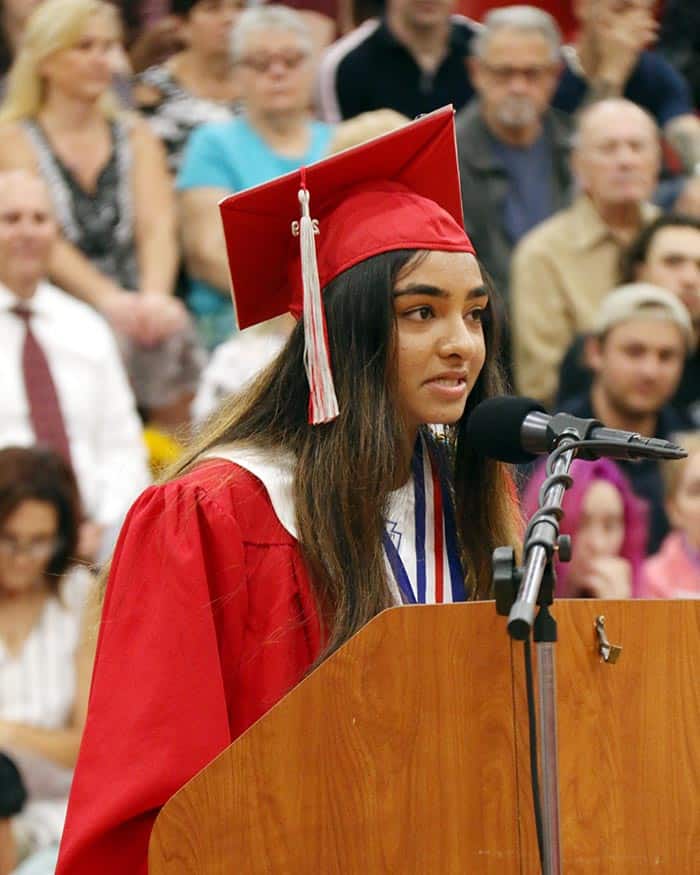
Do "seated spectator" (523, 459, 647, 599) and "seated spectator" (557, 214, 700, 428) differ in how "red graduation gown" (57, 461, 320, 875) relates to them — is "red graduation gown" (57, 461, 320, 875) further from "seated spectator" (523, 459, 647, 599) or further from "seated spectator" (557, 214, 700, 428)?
"seated spectator" (557, 214, 700, 428)

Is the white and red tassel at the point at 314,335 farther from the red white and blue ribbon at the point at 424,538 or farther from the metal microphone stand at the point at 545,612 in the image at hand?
the metal microphone stand at the point at 545,612

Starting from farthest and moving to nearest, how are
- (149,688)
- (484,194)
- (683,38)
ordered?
(683,38) < (484,194) < (149,688)

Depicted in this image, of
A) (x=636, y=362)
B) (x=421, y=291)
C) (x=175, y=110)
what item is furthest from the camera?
(x=175, y=110)

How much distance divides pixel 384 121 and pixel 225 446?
2.86 m

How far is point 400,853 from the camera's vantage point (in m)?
2.45

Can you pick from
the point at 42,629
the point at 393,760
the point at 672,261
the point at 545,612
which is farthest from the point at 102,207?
the point at 545,612

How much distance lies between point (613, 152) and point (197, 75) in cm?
155

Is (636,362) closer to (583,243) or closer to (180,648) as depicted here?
(583,243)

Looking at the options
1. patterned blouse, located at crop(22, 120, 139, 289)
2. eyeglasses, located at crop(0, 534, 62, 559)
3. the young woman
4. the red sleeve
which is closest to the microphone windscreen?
the young woman

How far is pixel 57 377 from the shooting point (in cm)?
562

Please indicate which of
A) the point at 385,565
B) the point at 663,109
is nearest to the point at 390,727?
the point at 385,565

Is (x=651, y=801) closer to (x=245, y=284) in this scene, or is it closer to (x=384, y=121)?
(x=245, y=284)

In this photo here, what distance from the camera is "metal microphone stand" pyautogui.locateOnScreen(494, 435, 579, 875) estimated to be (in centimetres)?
220

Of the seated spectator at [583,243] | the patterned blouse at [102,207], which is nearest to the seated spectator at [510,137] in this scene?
the seated spectator at [583,243]
